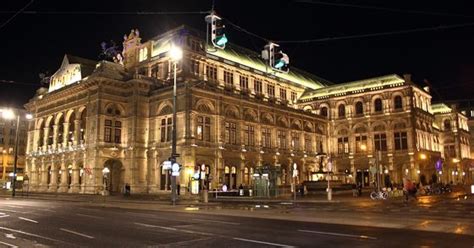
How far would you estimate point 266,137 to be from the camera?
219 feet

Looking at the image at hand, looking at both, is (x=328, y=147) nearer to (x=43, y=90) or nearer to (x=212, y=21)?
(x=43, y=90)

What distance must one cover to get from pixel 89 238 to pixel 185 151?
40.1 meters

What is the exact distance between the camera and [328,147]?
80375mm

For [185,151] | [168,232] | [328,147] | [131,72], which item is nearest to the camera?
[168,232]

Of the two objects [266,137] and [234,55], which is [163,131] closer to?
[266,137]

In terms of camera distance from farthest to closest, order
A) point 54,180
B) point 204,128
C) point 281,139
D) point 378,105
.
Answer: point 378,105, point 281,139, point 54,180, point 204,128

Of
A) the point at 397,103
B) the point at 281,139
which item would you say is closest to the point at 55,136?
the point at 281,139

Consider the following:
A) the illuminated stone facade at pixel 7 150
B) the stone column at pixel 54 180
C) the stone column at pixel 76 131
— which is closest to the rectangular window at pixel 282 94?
the stone column at pixel 76 131

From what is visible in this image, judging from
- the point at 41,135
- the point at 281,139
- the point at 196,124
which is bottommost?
the point at 281,139

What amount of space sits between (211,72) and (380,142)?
33510 millimetres

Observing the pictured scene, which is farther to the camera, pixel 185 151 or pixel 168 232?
pixel 185 151

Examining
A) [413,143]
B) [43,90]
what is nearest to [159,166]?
[43,90]

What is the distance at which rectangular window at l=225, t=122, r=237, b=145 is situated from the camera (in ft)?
196

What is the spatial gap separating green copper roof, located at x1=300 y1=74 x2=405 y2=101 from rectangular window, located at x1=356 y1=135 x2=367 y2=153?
336 inches
